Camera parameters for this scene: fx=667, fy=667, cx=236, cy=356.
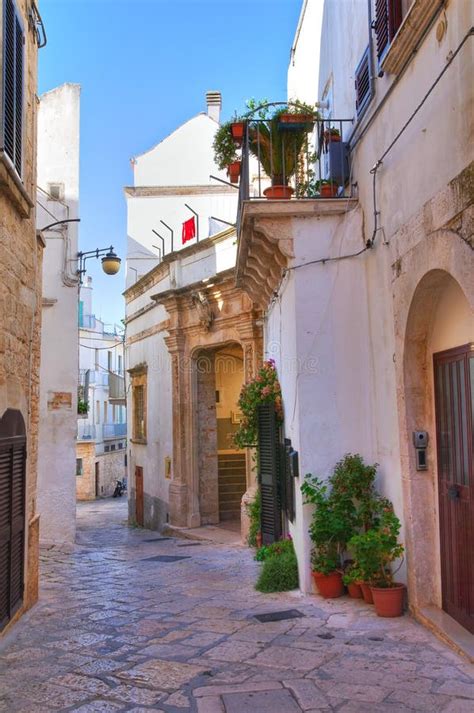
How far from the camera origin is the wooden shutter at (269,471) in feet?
27.8

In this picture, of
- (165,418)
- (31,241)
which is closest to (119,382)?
(165,418)

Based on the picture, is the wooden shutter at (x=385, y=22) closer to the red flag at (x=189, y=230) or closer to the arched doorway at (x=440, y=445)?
the arched doorway at (x=440, y=445)

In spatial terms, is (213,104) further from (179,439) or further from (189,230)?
(179,439)

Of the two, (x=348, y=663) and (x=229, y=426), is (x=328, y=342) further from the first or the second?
(x=229, y=426)

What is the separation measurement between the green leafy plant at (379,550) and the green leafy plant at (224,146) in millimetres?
4813

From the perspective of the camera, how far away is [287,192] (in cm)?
721

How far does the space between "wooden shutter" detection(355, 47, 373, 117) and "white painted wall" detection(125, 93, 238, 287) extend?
12.1 metres

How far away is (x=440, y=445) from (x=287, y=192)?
10.8 feet

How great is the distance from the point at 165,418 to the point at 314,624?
379 inches

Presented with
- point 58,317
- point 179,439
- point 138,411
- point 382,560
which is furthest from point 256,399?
point 138,411

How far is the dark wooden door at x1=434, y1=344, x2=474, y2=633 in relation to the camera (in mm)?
4812

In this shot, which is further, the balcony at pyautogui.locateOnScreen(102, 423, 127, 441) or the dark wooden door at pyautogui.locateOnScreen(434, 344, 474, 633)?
the balcony at pyautogui.locateOnScreen(102, 423, 127, 441)

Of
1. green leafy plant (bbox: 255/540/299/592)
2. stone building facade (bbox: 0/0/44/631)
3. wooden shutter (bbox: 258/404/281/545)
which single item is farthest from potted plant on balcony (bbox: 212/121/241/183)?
green leafy plant (bbox: 255/540/299/592)

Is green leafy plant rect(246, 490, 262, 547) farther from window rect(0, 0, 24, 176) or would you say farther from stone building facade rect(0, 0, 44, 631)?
window rect(0, 0, 24, 176)
